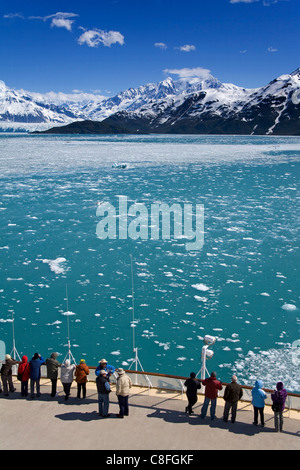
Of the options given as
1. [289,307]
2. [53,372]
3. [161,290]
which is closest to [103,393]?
[53,372]

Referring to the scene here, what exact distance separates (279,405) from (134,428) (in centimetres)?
309

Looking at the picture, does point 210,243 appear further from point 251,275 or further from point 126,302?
point 126,302

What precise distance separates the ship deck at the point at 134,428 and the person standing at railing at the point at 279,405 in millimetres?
172

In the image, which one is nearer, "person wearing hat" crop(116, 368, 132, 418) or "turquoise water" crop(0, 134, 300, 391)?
"person wearing hat" crop(116, 368, 132, 418)

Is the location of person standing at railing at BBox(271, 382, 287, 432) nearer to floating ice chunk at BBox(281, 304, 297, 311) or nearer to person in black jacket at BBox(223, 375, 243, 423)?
person in black jacket at BBox(223, 375, 243, 423)

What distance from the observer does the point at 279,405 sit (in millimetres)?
7910

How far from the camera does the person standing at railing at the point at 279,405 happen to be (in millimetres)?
7916

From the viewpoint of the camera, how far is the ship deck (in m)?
7.46

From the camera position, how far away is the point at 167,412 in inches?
338

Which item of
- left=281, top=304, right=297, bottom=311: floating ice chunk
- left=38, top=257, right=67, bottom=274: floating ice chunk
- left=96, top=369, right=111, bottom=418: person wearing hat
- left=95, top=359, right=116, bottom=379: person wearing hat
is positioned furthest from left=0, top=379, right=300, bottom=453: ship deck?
left=38, top=257, right=67, bottom=274: floating ice chunk

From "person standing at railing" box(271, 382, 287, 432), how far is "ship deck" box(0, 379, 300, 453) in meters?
0.17

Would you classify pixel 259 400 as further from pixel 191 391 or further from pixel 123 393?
pixel 123 393

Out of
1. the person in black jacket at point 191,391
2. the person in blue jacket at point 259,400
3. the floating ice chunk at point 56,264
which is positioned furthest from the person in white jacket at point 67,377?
the floating ice chunk at point 56,264
